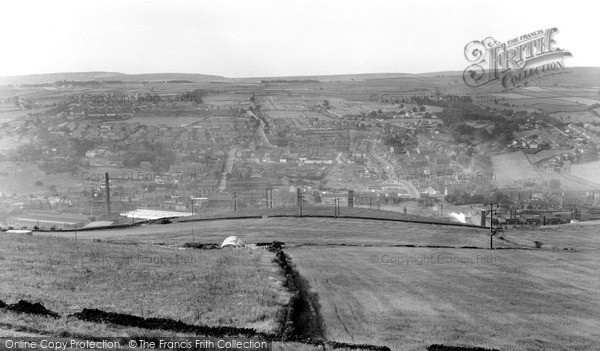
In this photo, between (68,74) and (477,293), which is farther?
A: (68,74)

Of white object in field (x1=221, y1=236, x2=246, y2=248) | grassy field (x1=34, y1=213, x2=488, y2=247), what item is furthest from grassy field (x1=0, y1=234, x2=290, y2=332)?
grassy field (x1=34, y1=213, x2=488, y2=247)

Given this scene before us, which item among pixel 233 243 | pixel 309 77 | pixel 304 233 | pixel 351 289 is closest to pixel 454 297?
pixel 351 289

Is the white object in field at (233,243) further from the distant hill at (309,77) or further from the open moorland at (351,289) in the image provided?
the distant hill at (309,77)

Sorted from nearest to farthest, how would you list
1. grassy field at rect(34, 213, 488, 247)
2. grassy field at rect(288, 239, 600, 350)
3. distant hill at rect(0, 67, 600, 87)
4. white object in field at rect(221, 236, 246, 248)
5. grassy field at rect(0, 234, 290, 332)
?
1. grassy field at rect(0, 234, 290, 332)
2. grassy field at rect(288, 239, 600, 350)
3. white object in field at rect(221, 236, 246, 248)
4. grassy field at rect(34, 213, 488, 247)
5. distant hill at rect(0, 67, 600, 87)

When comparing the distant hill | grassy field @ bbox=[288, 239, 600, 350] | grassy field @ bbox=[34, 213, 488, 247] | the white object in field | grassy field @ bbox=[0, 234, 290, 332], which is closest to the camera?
grassy field @ bbox=[0, 234, 290, 332]

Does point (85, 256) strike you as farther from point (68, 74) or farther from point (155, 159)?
point (68, 74)

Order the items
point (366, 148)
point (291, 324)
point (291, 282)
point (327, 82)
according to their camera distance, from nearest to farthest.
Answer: point (291, 324), point (291, 282), point (366, 148), point (327, 82)

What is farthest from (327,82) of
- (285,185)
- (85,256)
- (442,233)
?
(85,256)

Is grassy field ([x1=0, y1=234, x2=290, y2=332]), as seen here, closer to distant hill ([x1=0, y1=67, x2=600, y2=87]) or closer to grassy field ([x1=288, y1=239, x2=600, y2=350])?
grassy field ([x1=288, y1=239, x2=600, y2=350])
